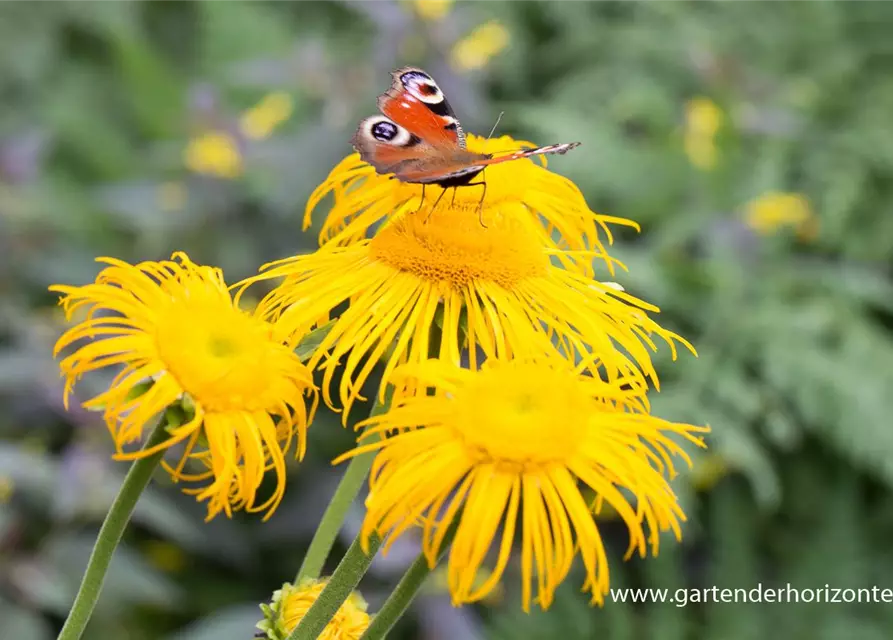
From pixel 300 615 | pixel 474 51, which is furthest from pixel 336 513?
pixel 474 51

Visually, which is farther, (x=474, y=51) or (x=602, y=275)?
(x=474, y=51)

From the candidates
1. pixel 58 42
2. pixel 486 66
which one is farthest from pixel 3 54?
Result: pixel 486 66

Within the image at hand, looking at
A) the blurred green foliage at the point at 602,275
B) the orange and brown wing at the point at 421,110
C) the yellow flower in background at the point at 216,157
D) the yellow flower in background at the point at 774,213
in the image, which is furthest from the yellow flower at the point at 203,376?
the yellow flower in background at the point at 774,213

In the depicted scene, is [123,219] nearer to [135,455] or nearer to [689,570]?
[689,570]

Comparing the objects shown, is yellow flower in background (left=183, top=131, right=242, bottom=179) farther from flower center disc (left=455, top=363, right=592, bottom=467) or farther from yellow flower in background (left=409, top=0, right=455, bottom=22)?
flower center disc (left=455, top=363, right=592, bottom=467)

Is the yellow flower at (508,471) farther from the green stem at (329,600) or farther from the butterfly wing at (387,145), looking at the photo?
the butterfly wing at (387,145)

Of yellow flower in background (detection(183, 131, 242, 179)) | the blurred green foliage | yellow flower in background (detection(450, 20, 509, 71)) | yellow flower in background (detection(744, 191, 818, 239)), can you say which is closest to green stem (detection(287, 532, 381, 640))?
the blurred green foliage

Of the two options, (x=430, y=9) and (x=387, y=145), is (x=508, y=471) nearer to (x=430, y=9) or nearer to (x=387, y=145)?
(x=387, y=145)
